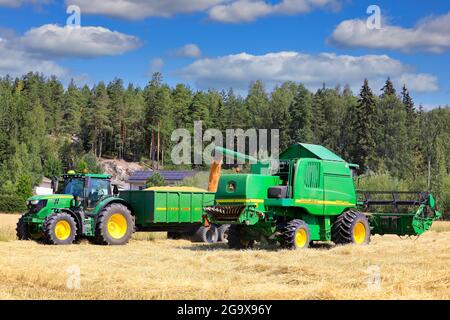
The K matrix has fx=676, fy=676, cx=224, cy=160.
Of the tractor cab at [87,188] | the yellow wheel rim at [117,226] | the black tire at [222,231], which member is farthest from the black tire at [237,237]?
the tractor cab at [87,188]

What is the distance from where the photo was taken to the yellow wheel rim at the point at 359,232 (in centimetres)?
1959

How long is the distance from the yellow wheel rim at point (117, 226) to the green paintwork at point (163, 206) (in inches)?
33.0

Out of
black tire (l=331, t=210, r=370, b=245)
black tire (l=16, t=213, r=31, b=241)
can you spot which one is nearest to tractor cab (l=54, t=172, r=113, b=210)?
black tire (l=16, t=213, r=31, b=241)

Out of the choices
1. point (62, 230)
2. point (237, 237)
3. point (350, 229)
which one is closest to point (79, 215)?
point (62, 230)

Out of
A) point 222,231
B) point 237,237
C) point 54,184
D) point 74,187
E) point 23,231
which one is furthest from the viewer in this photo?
point 222,231

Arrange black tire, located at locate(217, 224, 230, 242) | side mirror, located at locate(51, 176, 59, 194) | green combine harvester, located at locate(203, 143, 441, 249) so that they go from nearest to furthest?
green combine harvester, located at locate(203, 143, 441, 249), side mirror, located at locate(51, 176, 59, 194), black tire, located at locate(217, 224, 230, 242)

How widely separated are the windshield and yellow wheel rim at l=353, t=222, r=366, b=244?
8.24 metres

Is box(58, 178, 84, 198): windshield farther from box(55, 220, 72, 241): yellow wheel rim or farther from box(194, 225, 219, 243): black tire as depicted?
box(194, 225, 219, 243): black tire

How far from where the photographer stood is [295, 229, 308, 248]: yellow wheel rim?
1790 centimetres

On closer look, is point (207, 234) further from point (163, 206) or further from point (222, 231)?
point (163, 206)

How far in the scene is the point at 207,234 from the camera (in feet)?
73.4

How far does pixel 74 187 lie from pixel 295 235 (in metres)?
7.30
